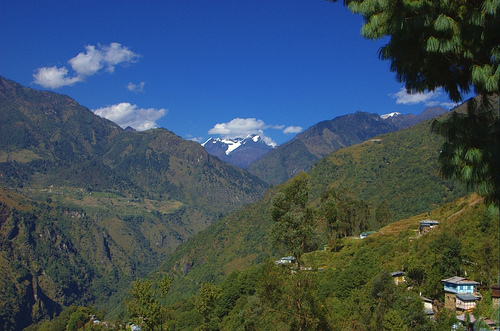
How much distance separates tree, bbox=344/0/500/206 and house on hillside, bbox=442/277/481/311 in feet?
85.1

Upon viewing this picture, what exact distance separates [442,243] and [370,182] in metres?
155

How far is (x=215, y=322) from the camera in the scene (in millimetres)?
50438

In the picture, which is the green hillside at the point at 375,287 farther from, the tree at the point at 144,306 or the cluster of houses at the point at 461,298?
the tree at the point at 144,306

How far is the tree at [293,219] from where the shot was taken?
61.5 feet

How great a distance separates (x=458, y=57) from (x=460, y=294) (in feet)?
91.6

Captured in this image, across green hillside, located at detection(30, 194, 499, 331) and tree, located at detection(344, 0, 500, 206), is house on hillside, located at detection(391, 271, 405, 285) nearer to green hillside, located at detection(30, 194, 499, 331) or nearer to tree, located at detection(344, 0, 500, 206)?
green hillside, located at detection(30, 194, 499, 331)

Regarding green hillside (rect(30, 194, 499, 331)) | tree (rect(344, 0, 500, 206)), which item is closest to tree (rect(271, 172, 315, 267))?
green hillside (rect(30, 194, 499, 331))

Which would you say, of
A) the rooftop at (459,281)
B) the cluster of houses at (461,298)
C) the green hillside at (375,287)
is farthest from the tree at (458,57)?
the rooftop at (459,281)

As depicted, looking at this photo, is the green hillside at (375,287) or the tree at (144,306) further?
the tree at (144,306)

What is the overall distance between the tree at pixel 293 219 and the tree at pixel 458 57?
479 inches

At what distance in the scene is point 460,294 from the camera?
28.7m

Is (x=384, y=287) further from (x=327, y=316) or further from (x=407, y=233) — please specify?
(x=407, y=233)

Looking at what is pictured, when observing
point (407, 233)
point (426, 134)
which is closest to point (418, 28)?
point (407, 233)

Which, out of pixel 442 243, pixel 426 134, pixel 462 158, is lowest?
pixel 442 243
